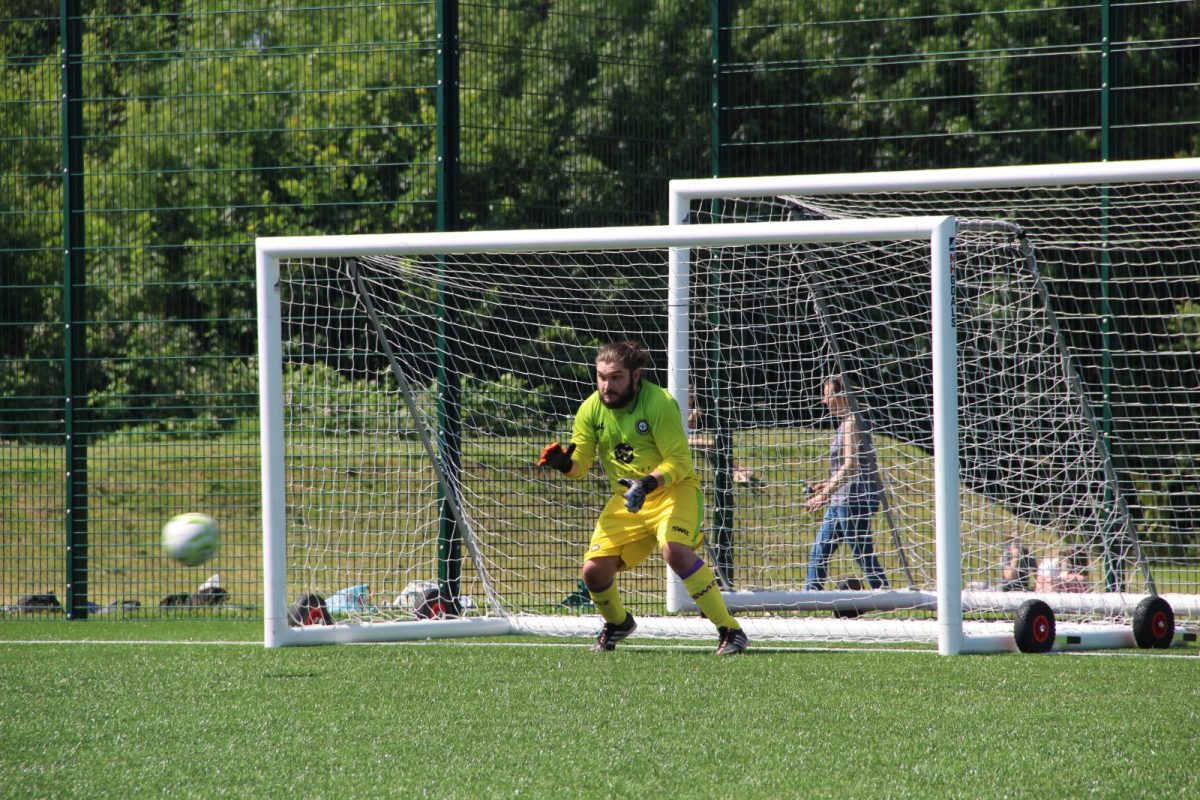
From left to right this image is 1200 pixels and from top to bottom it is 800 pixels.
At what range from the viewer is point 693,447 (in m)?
8.49

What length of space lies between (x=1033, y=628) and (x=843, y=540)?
1.99m

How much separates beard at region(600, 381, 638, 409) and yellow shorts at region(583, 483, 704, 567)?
0.47 metres

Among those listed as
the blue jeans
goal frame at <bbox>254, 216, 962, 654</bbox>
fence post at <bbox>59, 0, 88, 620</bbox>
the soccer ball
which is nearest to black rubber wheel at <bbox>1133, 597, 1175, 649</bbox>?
goal frame at <bbox>254, 216, 962, 654</bbox>

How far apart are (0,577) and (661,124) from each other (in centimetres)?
549

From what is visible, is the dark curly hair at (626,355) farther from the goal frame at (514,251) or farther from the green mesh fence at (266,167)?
the green mesh fence at (266,167)

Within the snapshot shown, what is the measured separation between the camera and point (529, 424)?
9.12m

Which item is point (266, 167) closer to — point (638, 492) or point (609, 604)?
point (609, 604)

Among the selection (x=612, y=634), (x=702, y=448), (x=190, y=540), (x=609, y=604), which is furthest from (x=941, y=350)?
(x=190, y=540)

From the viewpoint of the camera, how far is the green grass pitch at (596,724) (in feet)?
13.5

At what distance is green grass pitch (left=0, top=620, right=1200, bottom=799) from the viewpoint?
4.12m

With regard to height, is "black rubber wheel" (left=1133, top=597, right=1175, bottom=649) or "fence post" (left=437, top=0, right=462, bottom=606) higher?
"fence post" (left=437, top=0, right=462, bottom=606)

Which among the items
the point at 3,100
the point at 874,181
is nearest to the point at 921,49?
the point at 874,181

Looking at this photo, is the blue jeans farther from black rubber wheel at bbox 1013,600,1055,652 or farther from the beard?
the beard

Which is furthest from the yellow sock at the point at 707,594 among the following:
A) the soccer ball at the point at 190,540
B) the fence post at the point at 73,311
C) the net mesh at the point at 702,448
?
the fence post at the point at 73,311
